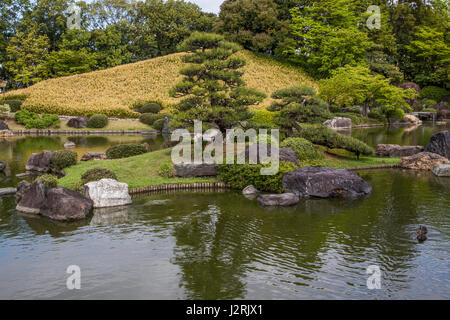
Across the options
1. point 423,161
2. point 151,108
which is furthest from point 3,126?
point 423,161

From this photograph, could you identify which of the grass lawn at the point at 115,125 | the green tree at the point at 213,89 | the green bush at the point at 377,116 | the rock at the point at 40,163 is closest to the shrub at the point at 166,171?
the green tree at the point at 213,89

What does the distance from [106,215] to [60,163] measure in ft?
26.2

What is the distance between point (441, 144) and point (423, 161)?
1623 millimetres

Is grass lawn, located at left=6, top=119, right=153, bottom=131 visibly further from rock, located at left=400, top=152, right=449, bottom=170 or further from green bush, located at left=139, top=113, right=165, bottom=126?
rock, located at left=400, top=152, right=449, bottom=170

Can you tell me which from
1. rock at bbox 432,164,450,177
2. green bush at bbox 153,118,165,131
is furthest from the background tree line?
rock at bbox 432,164,450,177

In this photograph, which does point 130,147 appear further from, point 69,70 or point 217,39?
point 69,70

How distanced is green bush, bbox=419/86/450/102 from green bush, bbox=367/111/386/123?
1544 cm

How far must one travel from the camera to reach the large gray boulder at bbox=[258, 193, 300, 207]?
15.7m

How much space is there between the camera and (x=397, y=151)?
80.5 ft

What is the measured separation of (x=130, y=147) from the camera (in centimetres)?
2339

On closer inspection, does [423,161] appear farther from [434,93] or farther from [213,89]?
[434,93]

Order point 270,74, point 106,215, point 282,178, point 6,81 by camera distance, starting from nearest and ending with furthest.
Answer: point 106,215 < point 282,178 < point 270,74 < point 6,81
